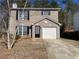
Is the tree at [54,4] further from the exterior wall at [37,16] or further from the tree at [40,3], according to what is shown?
the exterior wall at [37,16]

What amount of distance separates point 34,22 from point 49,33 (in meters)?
3.38

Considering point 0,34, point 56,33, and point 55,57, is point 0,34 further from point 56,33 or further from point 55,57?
point 55,57

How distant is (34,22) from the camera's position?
4038 centimetres

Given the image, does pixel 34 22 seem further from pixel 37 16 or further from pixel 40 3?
pixel 40 3

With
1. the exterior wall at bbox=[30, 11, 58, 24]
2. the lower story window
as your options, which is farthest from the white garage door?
the lower story window

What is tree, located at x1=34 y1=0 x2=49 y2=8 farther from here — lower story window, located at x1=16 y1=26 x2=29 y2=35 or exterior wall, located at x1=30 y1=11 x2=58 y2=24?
lower story window, located at x1=16 y1=26 x2=29 y2=35

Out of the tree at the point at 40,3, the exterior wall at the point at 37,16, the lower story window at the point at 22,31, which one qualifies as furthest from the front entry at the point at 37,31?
the tree at the point at 40,3

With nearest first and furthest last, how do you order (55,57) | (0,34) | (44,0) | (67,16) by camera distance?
(55,57), (0,34), (44,0), (67,16)

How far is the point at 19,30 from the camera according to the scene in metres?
40.6

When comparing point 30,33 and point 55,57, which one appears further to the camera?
point 30,33

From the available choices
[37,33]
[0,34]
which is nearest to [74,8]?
[37,33]

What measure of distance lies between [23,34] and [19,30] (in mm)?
1052

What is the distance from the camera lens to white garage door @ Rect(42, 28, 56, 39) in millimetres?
39812

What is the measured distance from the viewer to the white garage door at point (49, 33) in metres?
39.8
